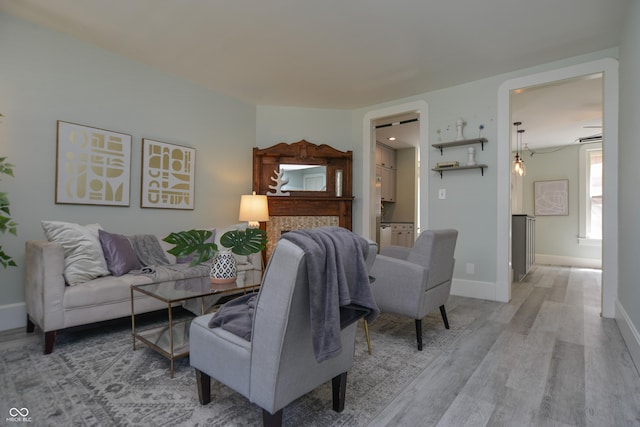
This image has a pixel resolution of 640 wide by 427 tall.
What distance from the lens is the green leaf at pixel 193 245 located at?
87.6 inches

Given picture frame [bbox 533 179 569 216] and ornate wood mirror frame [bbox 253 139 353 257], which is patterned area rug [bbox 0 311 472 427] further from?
picture frame [bbox 533 179 569 216]

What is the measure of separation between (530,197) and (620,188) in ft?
16.6

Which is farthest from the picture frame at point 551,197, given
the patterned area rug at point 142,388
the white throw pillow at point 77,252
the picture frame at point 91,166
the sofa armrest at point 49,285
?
the sofa armrest at point 49,285

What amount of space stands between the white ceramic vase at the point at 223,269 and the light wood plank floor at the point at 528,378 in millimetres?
1326

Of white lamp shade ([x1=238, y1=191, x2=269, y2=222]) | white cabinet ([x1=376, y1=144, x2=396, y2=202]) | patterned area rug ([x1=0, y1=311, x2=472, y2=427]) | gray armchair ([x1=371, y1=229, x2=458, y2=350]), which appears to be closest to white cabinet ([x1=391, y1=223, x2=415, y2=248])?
white cabinet ([x1=376, y1=144, x2=396, y2=202])

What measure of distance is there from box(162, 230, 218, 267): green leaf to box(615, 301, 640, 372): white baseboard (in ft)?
9.10

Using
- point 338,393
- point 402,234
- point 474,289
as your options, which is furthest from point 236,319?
point 402,234

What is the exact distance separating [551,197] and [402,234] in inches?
135

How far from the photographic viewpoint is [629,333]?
2.30 meters

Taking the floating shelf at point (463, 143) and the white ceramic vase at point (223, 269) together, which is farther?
the floating shelf at point (463, 143)

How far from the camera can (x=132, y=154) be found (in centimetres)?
342

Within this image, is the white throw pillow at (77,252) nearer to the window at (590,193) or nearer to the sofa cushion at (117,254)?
the sofa cushion at (117,254)

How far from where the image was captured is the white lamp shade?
4.14m

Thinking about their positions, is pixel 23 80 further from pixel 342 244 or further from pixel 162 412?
pixel 342 244
